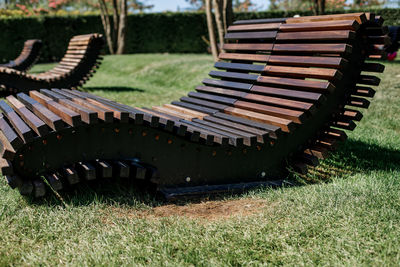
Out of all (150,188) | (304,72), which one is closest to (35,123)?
(150,188)

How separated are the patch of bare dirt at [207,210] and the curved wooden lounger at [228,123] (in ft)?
0.76

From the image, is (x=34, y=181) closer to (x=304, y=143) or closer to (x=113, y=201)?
(x=113, y=201)

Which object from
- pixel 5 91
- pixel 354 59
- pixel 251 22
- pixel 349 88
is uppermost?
pixel 251 22

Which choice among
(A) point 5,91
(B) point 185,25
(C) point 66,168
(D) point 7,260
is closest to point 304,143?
(C) point 66,168

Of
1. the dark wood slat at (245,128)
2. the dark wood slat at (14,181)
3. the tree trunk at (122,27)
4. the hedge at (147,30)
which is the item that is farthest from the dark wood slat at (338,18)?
the hedge at (147,30)

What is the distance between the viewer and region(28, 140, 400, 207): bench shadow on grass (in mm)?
3092

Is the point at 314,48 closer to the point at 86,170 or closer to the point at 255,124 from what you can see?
the point at 255,124

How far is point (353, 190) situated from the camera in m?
3.22

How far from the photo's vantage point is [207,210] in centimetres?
314

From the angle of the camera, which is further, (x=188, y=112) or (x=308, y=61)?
(x=188, y=112)

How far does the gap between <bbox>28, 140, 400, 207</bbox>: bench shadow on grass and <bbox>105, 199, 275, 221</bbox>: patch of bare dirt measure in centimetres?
9

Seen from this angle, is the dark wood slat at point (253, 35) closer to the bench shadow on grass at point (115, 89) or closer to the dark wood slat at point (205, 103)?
the dark wood slat at point (205, 103)

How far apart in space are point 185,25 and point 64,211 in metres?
21.1

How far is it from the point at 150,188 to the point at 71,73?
5.85 meters
